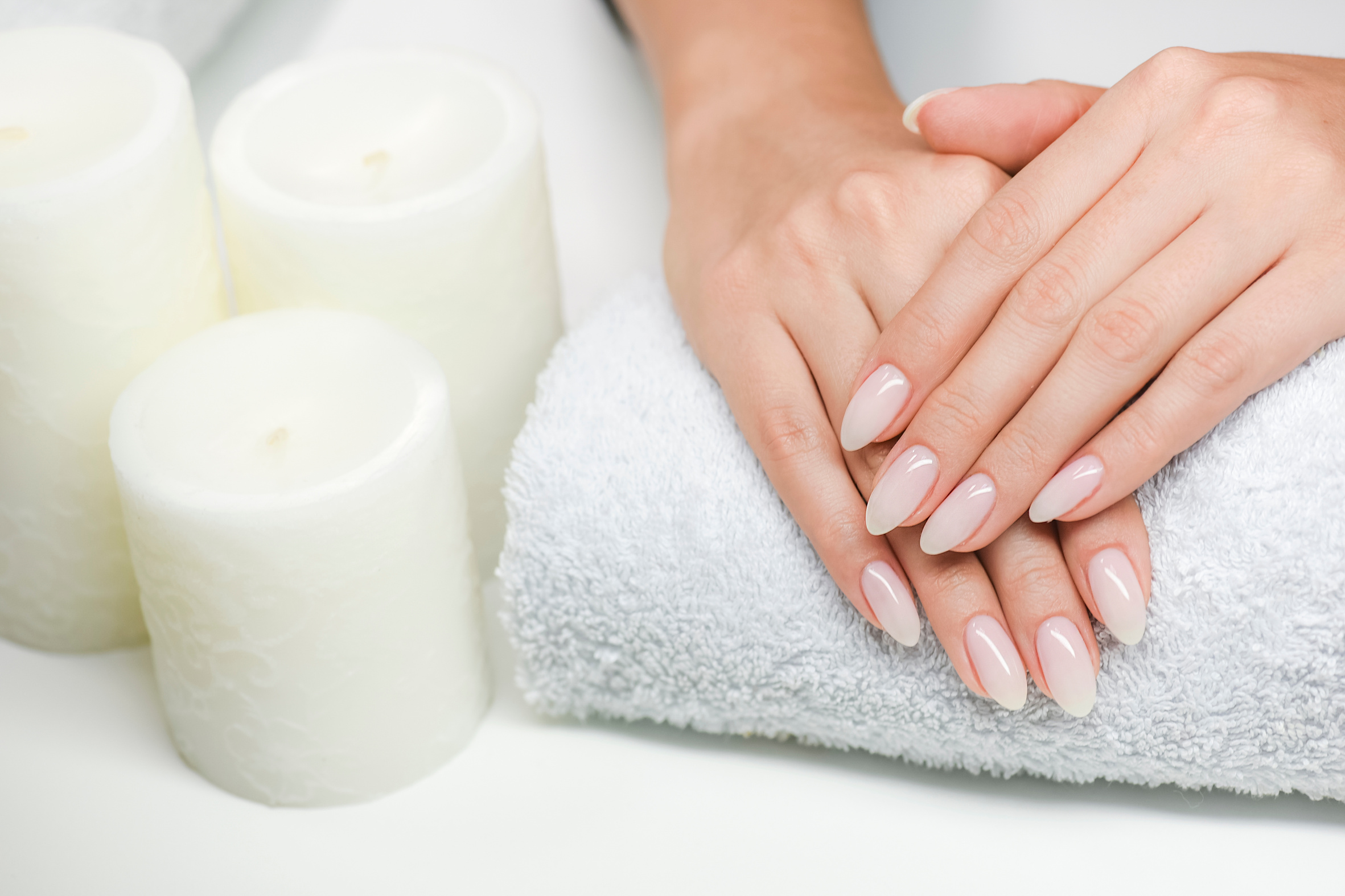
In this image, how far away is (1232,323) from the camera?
528 mm

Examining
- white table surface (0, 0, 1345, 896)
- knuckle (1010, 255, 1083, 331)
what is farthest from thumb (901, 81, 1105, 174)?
white table surface (0, 0, 1345, 896)

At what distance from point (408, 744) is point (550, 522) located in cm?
14

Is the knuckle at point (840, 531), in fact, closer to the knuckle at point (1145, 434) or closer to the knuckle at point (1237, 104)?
the knuckle at point (1145, 434)

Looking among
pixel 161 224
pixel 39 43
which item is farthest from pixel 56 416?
pixel 39 43

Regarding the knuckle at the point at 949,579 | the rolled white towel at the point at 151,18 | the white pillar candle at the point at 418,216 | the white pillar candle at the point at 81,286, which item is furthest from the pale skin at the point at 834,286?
the rolled white towel at the point at 151,18

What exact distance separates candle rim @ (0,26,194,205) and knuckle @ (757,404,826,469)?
13.5 inches

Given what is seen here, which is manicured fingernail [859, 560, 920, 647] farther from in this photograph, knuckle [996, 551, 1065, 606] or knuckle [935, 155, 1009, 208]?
knuckle [935, 155, 1009, 208]

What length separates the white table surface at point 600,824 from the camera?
563mm

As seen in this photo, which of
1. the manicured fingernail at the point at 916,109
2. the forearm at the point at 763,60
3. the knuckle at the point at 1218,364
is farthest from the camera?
the forearm at the point at 763,60

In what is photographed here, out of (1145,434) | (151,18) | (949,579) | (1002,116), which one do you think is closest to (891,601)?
(949,579)

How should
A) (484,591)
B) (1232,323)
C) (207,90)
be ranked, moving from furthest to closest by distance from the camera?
1. (207,90)
2. (484,591)
3. (1232,323)

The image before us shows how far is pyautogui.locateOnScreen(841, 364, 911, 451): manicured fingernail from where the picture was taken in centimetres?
56

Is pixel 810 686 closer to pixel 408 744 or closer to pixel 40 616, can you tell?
pixel 408 744

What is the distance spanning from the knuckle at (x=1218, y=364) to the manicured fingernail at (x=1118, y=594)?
0.28ft
